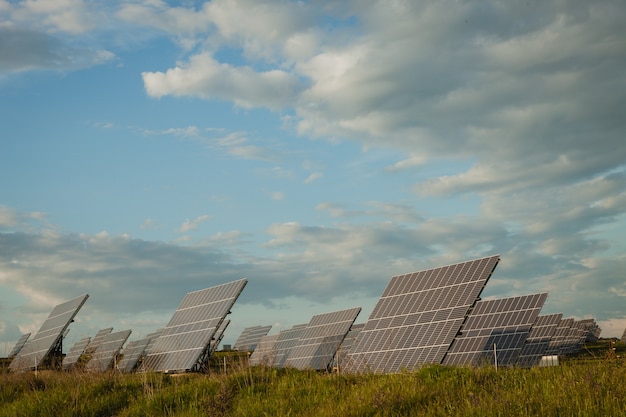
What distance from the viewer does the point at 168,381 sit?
15.9 meters

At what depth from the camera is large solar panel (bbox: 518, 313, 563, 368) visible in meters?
38.9

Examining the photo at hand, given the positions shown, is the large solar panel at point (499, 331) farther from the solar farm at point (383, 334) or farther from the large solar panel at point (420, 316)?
the large solar panel at point (420, 316)

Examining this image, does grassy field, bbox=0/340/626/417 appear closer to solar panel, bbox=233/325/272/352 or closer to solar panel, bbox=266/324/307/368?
solar panel, bbox=266/324/307/368

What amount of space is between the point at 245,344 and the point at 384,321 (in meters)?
42.5

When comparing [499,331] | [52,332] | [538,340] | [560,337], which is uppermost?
[560,337]


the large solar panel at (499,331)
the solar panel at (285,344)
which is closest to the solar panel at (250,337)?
the solar panel at (285,344)

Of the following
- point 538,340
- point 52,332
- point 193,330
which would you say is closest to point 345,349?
point 193,330

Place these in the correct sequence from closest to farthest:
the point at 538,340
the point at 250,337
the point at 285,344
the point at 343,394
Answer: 1. the point at 343,394
2. the point at 285,344
3. the point at 538,340
4. the point at 250,337

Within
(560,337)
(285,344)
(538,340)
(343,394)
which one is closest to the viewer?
(343,394)

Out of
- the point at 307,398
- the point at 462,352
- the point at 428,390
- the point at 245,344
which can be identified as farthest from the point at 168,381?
→ the point at 245,344

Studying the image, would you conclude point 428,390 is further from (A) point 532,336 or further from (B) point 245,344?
(B) point 245,344

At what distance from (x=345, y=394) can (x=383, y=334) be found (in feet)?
48.5

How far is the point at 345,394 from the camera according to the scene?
1173cm

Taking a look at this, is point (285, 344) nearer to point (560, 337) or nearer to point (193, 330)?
point (193, 330)
